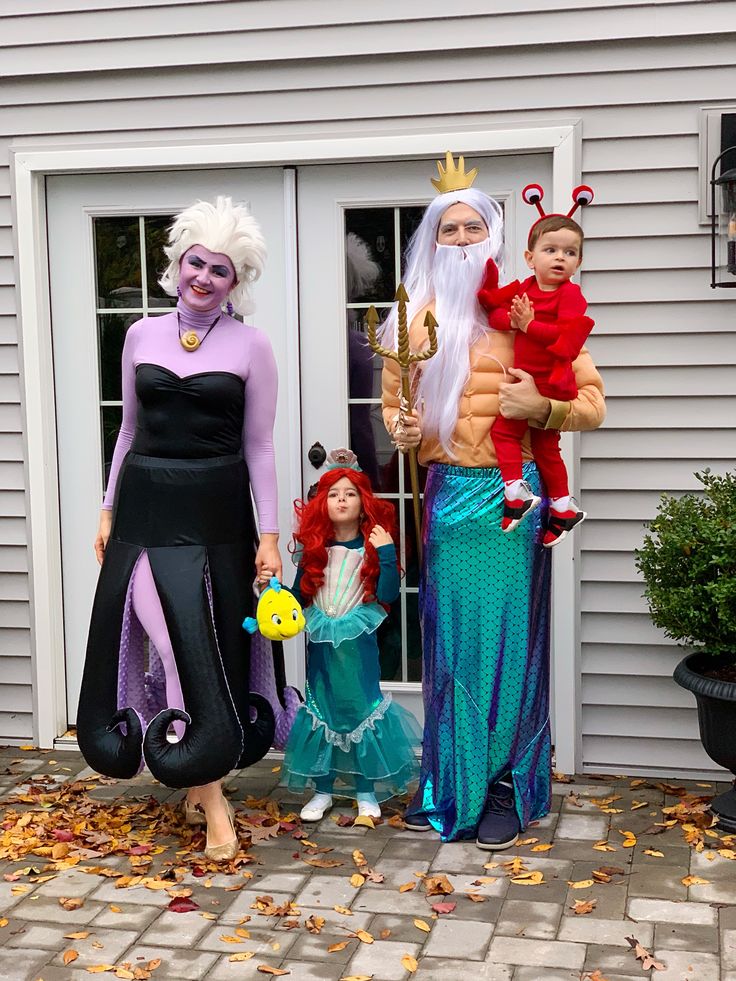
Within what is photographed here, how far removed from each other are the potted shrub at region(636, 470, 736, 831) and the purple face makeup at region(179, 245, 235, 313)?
1561mm

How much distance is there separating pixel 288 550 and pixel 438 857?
1175mm

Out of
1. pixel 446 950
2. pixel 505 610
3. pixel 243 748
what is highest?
pixel 505 610

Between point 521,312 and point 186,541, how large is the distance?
3.93 feet

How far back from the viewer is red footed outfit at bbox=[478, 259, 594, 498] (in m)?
3.63

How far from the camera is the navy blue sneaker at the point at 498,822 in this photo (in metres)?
3.79

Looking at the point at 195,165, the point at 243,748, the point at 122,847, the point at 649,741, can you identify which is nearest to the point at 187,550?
the point at 243,748

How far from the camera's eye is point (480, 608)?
3.82 metres

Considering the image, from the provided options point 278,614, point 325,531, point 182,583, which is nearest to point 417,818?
point 278,614

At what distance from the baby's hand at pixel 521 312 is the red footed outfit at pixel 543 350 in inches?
0.7

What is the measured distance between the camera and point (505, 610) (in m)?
3.83

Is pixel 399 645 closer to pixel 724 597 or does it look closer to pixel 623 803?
pixel 623 803

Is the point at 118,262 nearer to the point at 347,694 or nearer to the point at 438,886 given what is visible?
the point at 347,694

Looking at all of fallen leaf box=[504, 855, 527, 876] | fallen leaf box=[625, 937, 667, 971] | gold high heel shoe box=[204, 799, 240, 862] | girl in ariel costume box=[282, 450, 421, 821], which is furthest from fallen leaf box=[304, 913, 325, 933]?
fallen leaf box=[625, 937, 667, 971]

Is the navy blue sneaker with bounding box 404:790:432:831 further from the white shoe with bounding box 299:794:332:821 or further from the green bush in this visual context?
the green bush
